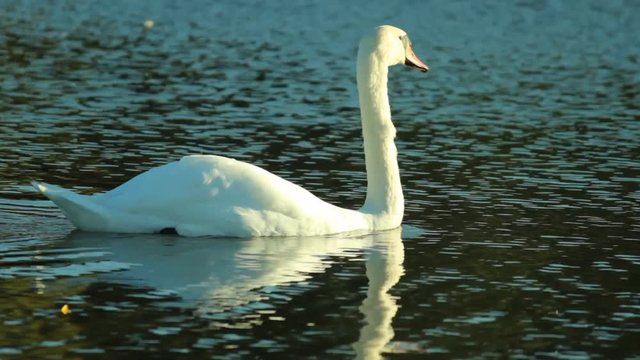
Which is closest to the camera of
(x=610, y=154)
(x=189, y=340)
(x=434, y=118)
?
(x=189, y=340)

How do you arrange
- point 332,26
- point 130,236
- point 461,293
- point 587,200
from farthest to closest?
point 332,26
point 587,200
point 130,236
point 461,293

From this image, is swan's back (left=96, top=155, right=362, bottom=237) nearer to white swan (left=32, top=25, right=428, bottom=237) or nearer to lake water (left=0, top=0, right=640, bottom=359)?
white swan (left=32, top=25, right=428, bottom=237)

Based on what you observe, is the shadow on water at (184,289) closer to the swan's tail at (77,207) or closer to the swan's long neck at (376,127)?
the swan's tail at (77,207)

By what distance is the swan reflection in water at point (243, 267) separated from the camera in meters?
10.3

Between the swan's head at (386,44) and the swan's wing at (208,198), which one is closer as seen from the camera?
the swan's wing at (208,198)

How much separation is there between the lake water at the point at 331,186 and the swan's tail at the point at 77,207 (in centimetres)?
14

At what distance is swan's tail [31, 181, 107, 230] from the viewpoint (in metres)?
12.6

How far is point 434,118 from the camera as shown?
70.0 ft

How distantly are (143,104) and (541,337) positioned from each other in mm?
12829

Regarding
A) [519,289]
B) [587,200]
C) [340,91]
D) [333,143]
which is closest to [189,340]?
[519,289]

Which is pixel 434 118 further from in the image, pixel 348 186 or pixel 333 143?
pixel 348 186

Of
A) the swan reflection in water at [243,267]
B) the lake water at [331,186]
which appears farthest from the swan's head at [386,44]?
the swan reflection in water at [243,267]

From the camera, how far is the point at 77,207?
1276 centimetres

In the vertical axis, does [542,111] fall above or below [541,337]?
above
